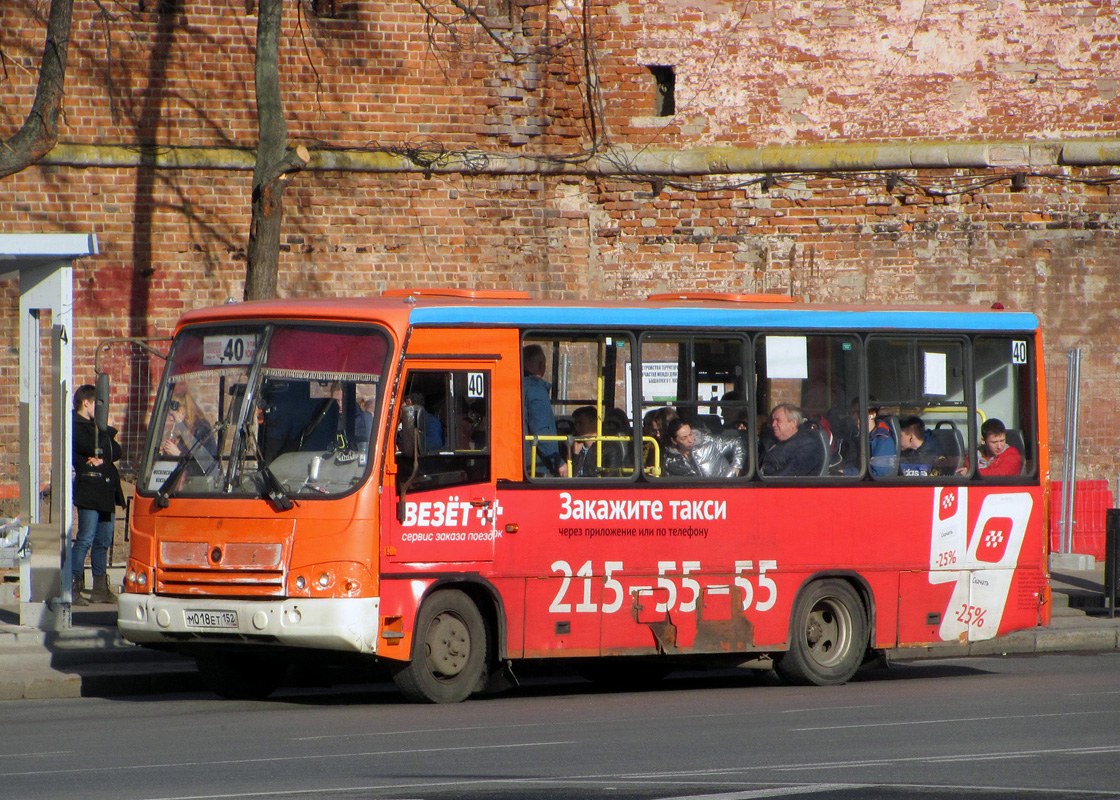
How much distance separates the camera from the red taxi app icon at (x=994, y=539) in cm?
1299

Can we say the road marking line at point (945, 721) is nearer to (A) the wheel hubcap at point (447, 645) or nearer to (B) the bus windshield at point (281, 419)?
(A) the wheel hubcap at point (447, 645)

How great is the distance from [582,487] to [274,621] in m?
2.37

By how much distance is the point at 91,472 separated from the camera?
48.0 ft

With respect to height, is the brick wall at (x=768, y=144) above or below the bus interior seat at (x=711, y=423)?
above

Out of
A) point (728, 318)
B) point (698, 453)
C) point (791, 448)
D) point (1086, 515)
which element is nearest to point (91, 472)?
point (698, 453)

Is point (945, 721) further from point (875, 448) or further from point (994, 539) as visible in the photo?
point (994, 539)

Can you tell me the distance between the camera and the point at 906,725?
32.3ft

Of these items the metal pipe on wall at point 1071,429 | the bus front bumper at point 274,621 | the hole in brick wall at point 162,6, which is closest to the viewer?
the bus front bumper at point 274,621

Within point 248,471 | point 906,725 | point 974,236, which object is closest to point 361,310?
point 248,471

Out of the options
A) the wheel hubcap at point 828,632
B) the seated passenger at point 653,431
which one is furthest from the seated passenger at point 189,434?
the wheel hubcap at point 828,632

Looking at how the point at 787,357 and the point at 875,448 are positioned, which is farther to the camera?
the point at 875,448

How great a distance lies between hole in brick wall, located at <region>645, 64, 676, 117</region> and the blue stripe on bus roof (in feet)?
27.7

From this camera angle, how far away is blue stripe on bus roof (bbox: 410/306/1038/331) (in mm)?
11125

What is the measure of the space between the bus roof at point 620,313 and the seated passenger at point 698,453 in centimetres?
78
